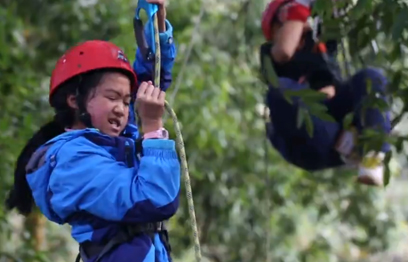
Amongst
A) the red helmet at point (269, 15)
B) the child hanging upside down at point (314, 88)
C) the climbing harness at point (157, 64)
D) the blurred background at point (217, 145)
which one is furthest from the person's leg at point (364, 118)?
the climbing harness at point (157, 64)

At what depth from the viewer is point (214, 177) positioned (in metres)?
4.05

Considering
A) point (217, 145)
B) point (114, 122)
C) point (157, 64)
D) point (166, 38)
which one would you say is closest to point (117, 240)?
point (114, 122)

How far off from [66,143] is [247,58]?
6.95 feet

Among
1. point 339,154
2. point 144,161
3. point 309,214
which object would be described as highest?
point 144,161

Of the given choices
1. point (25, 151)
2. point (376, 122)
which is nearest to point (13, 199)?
point (25, 151)

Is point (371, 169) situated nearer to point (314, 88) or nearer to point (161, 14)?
point (314, 88)

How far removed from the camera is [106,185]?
1.67m

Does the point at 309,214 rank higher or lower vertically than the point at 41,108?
lower

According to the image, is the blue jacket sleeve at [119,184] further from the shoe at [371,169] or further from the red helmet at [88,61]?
the shoe at [371,169]

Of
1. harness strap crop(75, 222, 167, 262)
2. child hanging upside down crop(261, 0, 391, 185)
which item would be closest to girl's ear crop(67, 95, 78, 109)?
harness strap crop(75, 222, 167, 262)

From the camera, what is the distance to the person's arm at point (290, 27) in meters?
2.56

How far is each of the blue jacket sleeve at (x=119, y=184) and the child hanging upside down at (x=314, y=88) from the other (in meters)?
0.96

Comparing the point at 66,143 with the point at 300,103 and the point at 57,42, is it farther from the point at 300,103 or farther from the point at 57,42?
the point at 57,42

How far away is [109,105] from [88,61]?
0.34 ft
